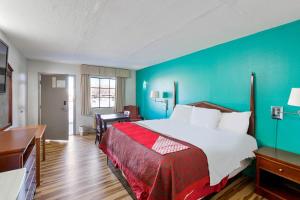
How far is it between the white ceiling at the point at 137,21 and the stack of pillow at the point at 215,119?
54.5 inches

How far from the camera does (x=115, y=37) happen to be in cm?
276

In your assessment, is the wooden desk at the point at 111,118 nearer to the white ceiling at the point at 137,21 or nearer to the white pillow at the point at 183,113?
the white pillow at the point at 183,113

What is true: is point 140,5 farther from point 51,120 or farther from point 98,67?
point 51,120

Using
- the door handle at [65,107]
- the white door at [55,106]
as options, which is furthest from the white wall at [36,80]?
the door handle at [65,107]

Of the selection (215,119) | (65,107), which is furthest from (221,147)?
(65,107)

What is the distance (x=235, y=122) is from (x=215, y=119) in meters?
0.35

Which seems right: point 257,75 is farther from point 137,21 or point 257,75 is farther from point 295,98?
point 137,21

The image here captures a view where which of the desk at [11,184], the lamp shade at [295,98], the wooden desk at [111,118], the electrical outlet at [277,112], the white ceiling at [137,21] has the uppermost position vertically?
the white ceiling at [137,21]

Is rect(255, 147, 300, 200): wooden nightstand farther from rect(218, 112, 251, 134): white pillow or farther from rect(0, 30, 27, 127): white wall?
rect(0, 30, 27, 127): white wall

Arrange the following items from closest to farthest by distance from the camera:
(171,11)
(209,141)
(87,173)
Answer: (171,11) < (209,141) < (87,173)

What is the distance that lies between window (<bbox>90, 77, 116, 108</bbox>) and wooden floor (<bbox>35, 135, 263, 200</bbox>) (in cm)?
245

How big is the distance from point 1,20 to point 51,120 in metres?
3.24

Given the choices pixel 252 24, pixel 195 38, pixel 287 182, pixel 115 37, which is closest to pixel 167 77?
pixel 195 38

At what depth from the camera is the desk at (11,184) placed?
86 centimetres
